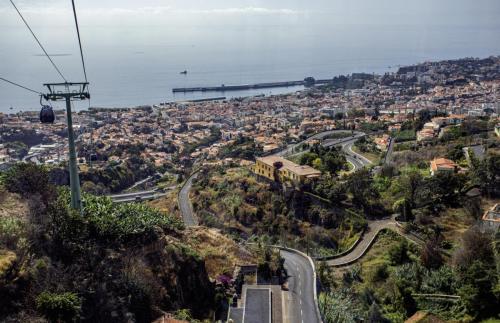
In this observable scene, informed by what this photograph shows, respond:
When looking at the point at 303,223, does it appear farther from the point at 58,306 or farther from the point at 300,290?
the point at 58,306

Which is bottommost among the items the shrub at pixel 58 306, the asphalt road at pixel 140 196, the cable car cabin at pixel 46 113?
the asphalt road at pixel 140 196

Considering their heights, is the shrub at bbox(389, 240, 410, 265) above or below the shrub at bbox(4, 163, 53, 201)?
below

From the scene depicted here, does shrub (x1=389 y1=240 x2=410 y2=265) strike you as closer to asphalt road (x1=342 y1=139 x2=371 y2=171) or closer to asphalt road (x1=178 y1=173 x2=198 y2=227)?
asphalt road (x1=178 y1=173 x2=198 y2=227)

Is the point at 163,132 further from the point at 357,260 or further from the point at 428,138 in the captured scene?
the point at 357,260

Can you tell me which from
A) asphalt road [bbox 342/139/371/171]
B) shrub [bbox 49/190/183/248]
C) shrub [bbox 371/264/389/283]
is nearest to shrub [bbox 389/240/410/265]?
shrub [bbox 371/264/389/283]

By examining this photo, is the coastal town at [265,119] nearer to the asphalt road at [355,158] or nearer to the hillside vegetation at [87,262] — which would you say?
the asphalt road at [355,158]

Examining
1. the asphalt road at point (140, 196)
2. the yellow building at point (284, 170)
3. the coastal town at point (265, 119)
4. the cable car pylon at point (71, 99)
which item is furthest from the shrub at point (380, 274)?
the asphalt road at point (140, 196)

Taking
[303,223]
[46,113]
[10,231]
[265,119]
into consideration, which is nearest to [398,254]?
[303,223]
